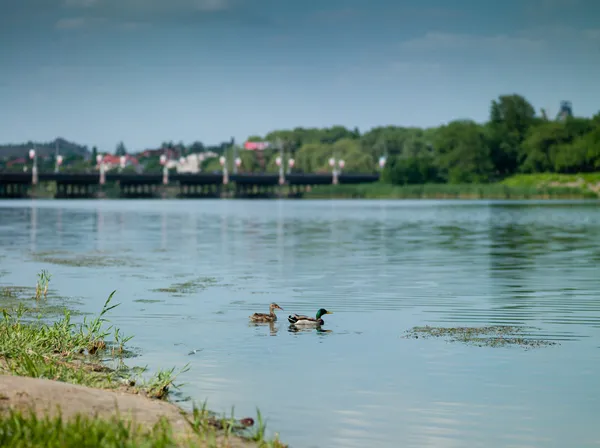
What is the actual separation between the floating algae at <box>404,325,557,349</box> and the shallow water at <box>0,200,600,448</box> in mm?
469

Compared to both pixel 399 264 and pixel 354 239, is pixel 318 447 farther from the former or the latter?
pixel 354 239

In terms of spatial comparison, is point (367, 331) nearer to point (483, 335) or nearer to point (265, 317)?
point (265, 317)

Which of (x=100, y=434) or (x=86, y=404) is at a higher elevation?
(x=100, y=434)

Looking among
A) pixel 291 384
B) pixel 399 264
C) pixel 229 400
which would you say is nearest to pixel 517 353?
pixel 291 384

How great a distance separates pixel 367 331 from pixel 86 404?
11.5 m

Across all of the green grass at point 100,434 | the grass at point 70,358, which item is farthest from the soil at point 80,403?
the grass at point 70,358

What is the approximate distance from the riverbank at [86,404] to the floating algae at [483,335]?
6.98 metres

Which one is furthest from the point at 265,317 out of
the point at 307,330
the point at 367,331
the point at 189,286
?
the point at 189,286

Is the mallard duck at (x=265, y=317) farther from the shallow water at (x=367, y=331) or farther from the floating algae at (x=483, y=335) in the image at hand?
the floating algae at (x=483, y=335)

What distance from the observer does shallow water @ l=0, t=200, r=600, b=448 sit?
52.6 ft

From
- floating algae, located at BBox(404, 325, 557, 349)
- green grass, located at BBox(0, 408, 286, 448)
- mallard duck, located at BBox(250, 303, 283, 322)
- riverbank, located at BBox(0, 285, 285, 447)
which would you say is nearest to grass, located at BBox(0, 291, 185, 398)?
riverbank, located at BBox(0, 285, 285, 447)

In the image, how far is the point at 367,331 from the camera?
81.6 ft

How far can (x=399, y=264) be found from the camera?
45469 mm

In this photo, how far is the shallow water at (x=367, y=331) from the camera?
631 inches
